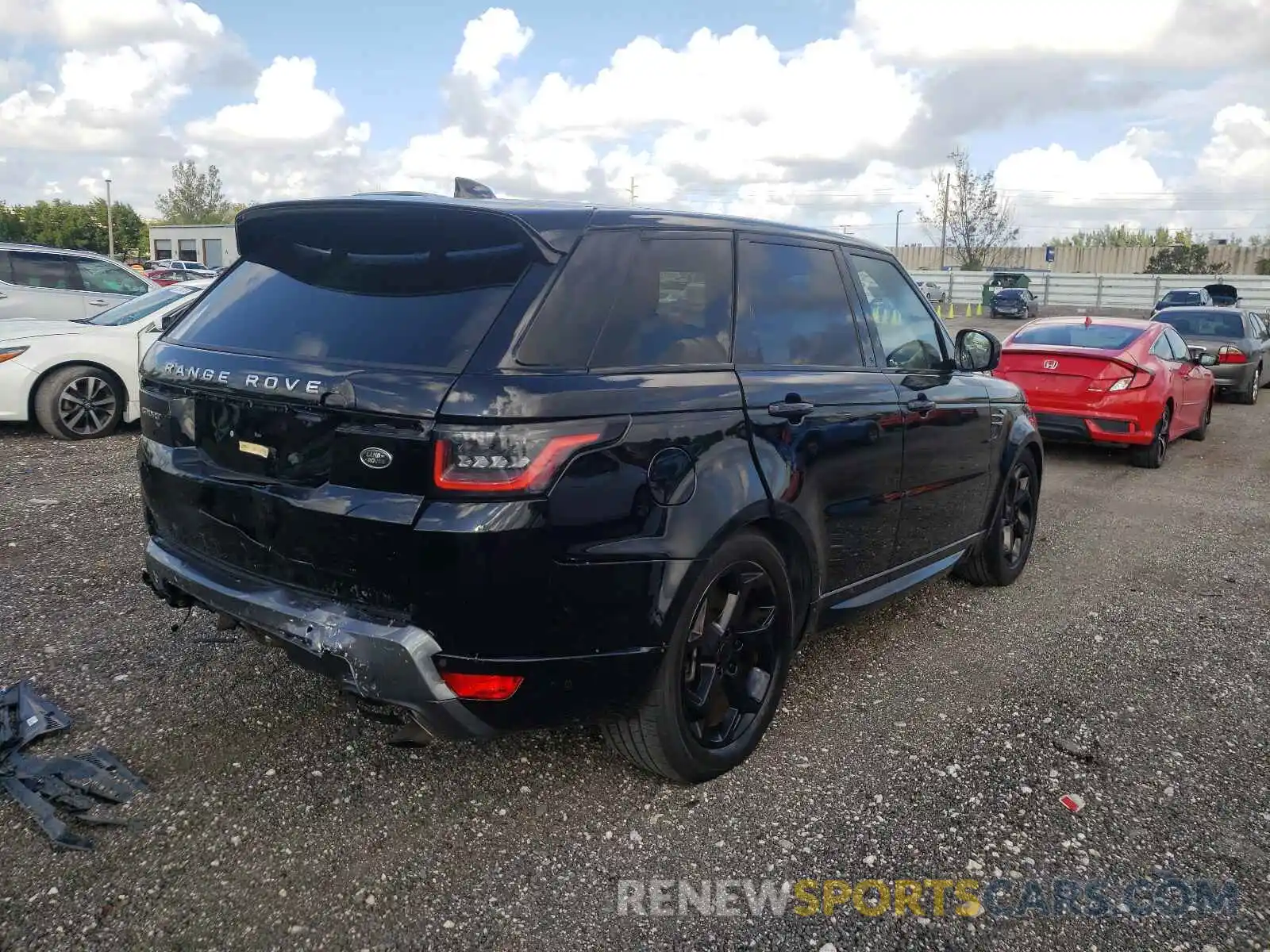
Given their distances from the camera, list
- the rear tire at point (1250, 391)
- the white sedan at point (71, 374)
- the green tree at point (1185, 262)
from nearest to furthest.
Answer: the white sedan at point (71, 374) < the rear tire at point (1250, 391) < the green tree at point (1185, 262)

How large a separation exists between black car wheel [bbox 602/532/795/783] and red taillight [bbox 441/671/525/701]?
44 centimetres

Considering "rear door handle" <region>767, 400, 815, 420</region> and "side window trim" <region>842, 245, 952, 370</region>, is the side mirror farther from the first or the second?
"rear door handle" <region>767, 400, 815, 420</region>

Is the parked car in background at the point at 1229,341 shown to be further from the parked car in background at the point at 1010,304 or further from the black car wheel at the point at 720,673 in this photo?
the parked car in background at the point at 1010,304

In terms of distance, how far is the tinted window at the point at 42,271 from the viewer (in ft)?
40.9

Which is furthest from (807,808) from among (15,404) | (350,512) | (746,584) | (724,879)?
(15,404)

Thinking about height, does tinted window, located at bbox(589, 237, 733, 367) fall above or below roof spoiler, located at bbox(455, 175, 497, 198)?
below

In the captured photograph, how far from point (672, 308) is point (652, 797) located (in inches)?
61.6

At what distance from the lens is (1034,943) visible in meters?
2.53

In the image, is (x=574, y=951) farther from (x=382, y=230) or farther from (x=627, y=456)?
(x=382, y=230)

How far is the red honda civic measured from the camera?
884 centimetres

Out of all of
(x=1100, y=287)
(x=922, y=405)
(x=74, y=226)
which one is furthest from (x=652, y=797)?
(x=74, y=226)

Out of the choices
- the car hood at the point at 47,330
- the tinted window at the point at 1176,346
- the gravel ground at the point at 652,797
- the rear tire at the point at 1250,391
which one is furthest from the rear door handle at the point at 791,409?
the rear tire at the point at 1250,391

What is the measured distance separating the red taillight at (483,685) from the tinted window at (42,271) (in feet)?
40.9

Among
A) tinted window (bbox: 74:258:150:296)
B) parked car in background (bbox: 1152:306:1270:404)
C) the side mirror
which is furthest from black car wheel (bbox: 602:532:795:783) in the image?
parked car in background (bbox: 1152:306:1270:404)
